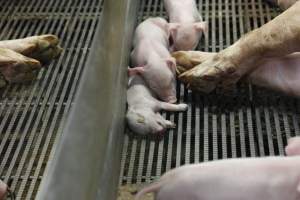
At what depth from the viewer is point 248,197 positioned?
1516 mm

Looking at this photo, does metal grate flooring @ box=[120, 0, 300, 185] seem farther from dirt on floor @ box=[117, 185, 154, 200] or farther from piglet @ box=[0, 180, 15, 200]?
piglet @ box=[0, 180, 15, 200]

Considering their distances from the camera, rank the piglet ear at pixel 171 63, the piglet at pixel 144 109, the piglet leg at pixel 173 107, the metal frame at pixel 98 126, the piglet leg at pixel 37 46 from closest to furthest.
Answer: the metal frame at pixel 98 126 → the piglet at pixel 144 109 → the piglet leg at pixel 173 107 → the piglet ear at pixel 171 63 → the piglet leg at pixel 37 46

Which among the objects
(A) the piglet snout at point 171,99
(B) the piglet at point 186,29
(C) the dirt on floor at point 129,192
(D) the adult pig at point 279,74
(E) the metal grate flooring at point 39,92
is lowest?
(E) the metal grate flooring at point 39,92

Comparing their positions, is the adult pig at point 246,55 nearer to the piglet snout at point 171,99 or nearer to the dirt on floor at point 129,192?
the piglet snout at point 171,99

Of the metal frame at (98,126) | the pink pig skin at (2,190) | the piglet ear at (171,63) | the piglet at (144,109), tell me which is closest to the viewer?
the metal frame at (98,126)

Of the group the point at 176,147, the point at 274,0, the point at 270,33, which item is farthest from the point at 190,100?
the point at 274,0

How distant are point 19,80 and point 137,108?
64 centimetres

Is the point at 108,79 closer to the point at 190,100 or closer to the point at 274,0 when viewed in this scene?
the point at 190,100

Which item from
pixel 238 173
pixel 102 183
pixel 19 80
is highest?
pixel 238 173

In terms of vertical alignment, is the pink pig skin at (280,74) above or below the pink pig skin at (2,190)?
above

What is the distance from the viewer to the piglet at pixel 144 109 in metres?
2.06

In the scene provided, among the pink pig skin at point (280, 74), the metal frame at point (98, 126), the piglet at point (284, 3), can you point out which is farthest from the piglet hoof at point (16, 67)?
the piglet at point (284, 3)

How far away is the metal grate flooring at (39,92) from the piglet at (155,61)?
29 cm

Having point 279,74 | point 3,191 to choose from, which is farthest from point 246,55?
point 3,191
